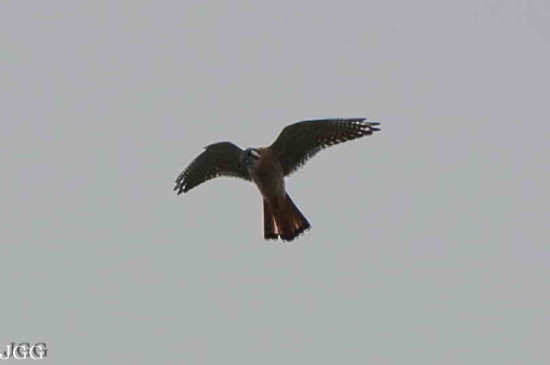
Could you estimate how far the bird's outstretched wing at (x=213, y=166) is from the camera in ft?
50.3

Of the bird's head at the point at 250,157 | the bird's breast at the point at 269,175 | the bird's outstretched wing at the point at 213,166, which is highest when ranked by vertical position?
the bird's outstretched wing at the point at 213,166

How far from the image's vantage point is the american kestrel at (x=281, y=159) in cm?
1489

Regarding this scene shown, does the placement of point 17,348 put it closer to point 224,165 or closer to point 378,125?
point 224,165

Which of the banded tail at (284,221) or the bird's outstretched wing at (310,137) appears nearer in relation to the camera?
the bird's outstretched wing at (310,137)

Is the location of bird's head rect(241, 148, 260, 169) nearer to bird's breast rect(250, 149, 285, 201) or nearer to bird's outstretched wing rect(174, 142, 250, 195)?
bird's breast rect(250, 149, 285, 201)

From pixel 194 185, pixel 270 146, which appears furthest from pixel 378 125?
pixel 194 185

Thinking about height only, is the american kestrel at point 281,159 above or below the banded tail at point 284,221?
above

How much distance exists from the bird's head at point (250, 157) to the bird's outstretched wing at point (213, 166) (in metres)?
0.41

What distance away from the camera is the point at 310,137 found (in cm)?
1501

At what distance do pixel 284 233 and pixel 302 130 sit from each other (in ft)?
4.43

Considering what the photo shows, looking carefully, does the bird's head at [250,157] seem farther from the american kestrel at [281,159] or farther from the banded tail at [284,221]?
the banded tail at [284,221]

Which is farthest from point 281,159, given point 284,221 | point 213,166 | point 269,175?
point 213,166

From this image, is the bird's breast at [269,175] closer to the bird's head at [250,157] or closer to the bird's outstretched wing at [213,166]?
the bird's head at [250,157]

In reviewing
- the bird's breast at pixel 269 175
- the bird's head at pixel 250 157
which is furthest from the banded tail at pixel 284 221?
the bird's head at pixel 250 157
